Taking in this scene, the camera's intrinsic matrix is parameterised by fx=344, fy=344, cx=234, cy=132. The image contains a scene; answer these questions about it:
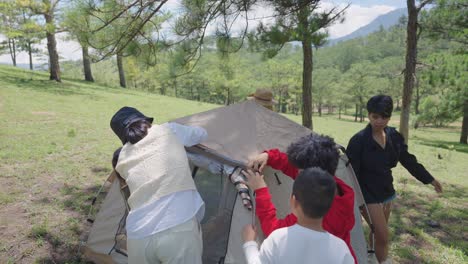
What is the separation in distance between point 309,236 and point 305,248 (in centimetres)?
6

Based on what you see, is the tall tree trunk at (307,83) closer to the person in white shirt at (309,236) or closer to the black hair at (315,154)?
the black hair at (315,154)

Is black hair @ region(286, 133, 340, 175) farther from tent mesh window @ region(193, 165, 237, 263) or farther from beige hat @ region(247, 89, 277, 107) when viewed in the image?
beige hat @ region(247, 89, 277, 107)

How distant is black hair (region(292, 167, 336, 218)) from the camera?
5.27 feet

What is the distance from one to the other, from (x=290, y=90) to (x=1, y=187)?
4751 centimetres

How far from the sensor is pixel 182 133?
8.09ft

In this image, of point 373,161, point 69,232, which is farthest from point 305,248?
point 69,232

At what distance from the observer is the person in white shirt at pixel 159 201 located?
197 cm

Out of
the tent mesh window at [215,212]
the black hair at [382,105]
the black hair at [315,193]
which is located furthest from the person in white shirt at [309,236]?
the tent mesh window at [215,212]

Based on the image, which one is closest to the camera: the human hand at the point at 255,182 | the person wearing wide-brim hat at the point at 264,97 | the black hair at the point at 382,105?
the human hand at the point at 255,182

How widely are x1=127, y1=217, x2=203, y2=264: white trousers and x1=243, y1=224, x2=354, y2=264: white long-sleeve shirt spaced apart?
0.54 metres

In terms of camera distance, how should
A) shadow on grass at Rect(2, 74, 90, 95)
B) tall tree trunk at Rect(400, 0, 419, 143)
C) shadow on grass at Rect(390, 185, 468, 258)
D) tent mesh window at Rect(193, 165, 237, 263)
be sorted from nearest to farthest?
tent mesh window at Rect(193, 165, 237, 263) → shadow on grass at Rect(390, 185, 468, 258) → tall tree trunk at Rect(400, 0, 419, 143) → shadow on grass at Rect(2, 74, 90, 95)

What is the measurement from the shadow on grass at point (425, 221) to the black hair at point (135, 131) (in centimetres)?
339

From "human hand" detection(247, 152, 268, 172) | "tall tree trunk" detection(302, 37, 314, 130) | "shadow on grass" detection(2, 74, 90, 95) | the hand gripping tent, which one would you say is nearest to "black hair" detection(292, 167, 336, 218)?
"human hand" detection(247, 152, 268, 172)

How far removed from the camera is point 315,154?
1.97 metres
